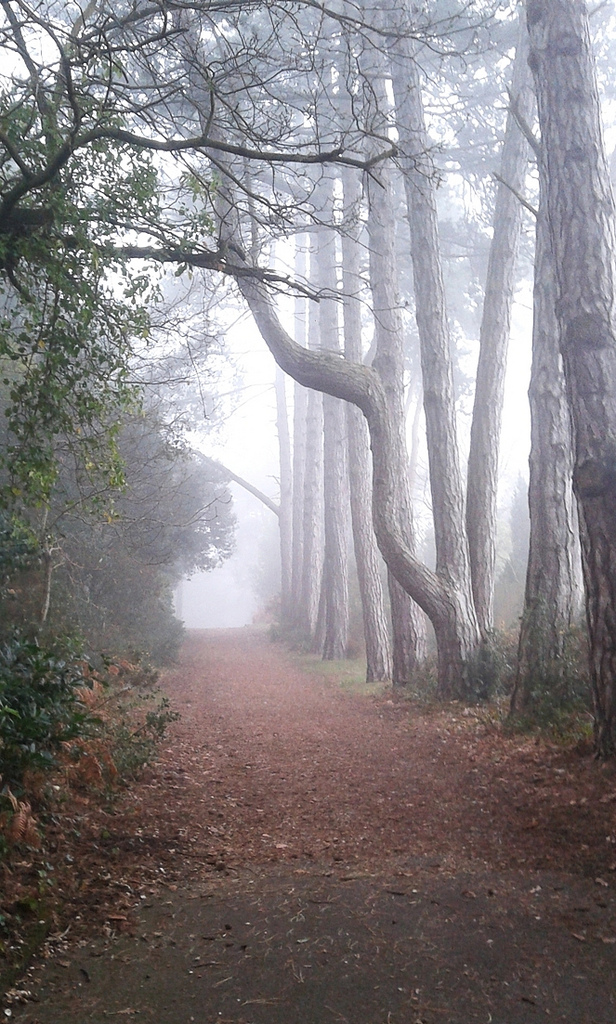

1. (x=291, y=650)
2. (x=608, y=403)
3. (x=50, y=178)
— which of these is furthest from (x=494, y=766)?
(x=291, y=650)

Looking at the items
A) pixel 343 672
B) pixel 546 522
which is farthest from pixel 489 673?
pixel 343 672

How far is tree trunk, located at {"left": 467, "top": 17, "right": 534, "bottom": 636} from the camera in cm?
1170

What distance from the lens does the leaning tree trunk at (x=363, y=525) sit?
1480 centimetres

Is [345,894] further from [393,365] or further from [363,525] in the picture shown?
[363,525]

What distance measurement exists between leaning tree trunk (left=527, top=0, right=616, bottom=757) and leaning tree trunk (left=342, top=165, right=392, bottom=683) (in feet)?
27.5

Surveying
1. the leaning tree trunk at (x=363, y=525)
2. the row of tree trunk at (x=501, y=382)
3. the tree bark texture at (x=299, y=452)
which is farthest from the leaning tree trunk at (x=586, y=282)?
the tree bark texture at (x=299, y=452)

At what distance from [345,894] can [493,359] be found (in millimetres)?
9452

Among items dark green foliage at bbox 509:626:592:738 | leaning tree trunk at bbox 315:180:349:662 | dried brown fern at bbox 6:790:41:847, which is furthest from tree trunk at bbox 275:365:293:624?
dried brown fern at bbox 6:790:41:847

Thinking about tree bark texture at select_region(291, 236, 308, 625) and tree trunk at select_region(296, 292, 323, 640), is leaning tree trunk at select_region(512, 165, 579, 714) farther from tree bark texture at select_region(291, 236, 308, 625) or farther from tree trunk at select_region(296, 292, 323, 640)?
tree bark texture at select_region(291, 236, 308, 625)

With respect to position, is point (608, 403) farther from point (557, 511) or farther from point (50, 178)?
point (50, 178)

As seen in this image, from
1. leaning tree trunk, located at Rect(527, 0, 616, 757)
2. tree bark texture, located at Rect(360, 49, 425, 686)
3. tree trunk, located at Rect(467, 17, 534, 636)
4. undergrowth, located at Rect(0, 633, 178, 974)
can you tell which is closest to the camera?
undergrowth, located at Rect(0, 633, 178, 974)

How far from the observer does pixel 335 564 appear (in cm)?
1884

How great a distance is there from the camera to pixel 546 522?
8797 millimetres

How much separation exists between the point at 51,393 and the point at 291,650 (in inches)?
698
